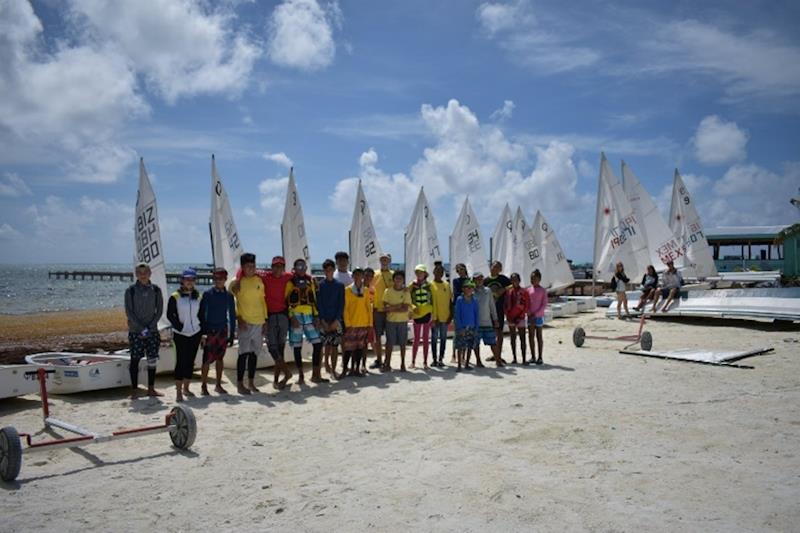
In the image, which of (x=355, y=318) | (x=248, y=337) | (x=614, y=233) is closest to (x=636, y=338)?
(x=355, y=318)

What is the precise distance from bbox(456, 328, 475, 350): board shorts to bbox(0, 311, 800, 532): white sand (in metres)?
1.31

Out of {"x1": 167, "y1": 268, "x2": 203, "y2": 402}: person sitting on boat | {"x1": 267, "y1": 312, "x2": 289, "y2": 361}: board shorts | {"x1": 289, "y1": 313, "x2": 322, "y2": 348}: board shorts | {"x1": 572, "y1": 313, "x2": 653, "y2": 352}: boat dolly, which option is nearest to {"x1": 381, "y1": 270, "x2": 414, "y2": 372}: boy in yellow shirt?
{"x1": 289, "y1": 313, "x2": 322, "y2": 348}: board shorts

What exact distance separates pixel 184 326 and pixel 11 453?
118 inches

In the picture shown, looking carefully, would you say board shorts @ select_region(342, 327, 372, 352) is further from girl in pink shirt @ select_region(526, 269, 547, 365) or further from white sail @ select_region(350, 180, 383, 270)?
white sail @ select_region(350, 180, 383, 270)

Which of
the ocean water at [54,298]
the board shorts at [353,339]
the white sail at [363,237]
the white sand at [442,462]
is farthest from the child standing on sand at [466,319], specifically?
the ocean water at [54,298]

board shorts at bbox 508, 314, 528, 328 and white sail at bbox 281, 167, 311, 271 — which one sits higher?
white sail at bbox 281, 167, 311, 271

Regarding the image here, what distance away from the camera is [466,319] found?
909cm

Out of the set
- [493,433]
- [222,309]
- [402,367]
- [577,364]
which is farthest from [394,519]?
[577,364]

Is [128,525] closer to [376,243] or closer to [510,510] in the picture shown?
[510,510]

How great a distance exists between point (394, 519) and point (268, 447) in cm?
188

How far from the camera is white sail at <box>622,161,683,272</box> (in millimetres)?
19281

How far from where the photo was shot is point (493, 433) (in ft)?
18.1

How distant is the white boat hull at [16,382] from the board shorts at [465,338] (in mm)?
5458

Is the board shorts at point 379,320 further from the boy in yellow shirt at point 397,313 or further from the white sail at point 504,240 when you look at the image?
the white sail at point 504,240
